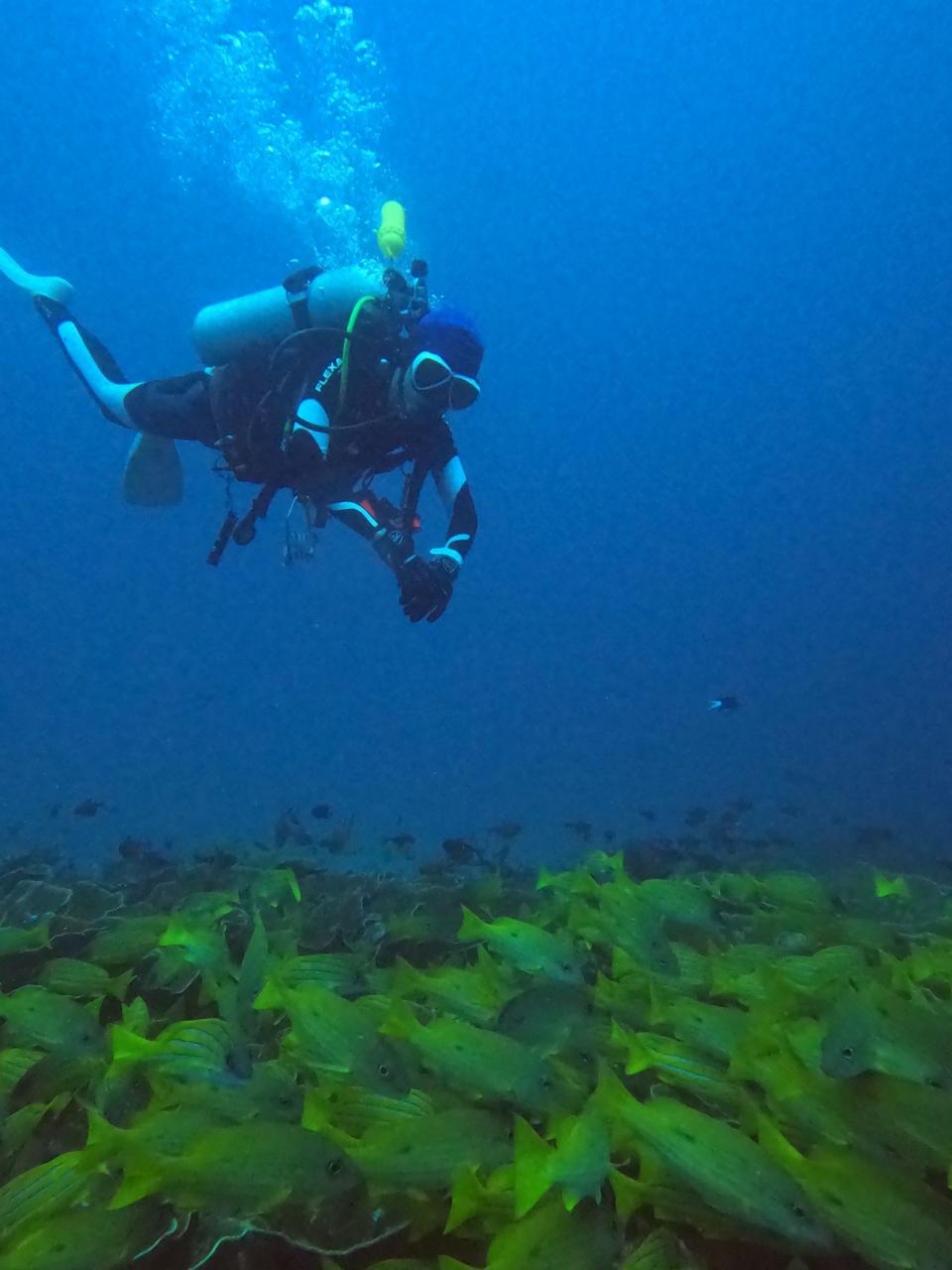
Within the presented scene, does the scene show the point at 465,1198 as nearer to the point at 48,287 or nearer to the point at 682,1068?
the point at 682,1068

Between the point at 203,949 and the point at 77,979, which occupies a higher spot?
the point at 203,949

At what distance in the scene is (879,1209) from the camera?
56.7 inches

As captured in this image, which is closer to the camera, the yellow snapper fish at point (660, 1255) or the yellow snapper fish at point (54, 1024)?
the yellow snapper fish at point (660, 1255)

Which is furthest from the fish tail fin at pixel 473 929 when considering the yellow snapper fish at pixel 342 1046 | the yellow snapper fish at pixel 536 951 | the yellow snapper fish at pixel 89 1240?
the yellow snapper fish at pixel 89 1240

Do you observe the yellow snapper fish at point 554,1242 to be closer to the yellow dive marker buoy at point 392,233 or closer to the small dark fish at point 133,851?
the small dark fish at point 133,851

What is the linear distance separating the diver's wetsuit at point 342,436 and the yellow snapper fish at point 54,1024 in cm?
416

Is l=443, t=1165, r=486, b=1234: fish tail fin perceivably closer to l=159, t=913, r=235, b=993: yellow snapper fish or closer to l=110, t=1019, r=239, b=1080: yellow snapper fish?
l=110, t=1019, r=239, b=1080: yellow snapper fish

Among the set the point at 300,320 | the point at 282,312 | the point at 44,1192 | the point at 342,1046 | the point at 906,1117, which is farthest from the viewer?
the point at 282,312

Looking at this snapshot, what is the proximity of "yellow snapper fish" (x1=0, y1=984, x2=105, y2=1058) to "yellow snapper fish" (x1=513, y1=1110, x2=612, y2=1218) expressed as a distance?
168 centimetres

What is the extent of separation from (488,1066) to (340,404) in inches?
233

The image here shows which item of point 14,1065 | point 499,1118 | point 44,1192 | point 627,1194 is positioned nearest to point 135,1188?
point 44,1192

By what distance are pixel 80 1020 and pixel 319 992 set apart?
1022 mm

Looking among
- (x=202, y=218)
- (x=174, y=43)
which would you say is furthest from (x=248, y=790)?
(x=202, y=218)

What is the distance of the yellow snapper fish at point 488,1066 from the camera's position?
1.96 m
